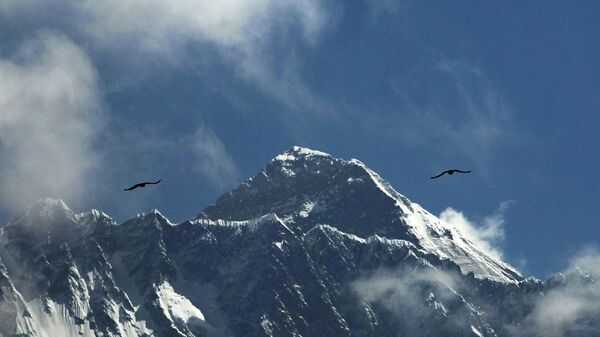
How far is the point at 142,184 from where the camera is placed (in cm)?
16400

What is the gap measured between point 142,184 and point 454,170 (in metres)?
28.0

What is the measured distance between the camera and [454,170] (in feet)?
541
